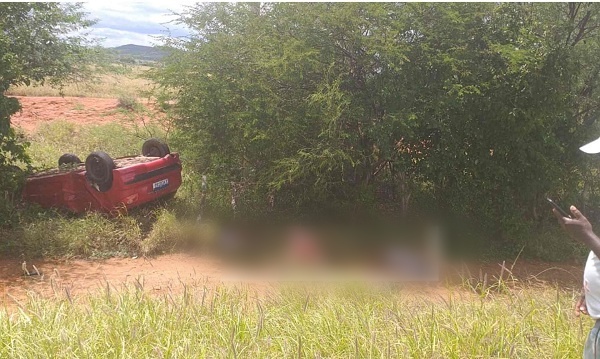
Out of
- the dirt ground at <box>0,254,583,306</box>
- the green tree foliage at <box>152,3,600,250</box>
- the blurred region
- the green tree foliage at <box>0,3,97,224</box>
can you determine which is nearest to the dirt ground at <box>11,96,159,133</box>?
the green tree foliage at <box>0,3,97,224</box>

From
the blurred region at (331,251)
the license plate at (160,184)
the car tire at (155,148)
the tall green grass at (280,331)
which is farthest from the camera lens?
the car tire at (155,148)

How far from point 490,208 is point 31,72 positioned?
9.76 metres

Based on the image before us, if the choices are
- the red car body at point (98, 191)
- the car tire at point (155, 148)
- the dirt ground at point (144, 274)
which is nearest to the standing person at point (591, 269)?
the dirt ground at point (144, 274)

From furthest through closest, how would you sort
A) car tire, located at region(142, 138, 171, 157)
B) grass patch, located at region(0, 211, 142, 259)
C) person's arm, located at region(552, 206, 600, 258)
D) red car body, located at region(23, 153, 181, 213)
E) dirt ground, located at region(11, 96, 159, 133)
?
1. dirt ground, located at region(11, 96, 159, 133)
2. car tire, located at region(142, 138, 171, 157)
3. red car body, located at region(23, 153, 181, 213)
4. grass patch, located at region(0, 211, 142, 259)
5. person's arm, located at region(552, 206, 600, 258)

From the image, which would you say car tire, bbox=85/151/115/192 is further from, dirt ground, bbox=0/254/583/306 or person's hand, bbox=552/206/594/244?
person's hand, bbox=552/206/594/244

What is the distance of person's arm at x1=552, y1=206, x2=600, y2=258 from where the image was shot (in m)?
2.41

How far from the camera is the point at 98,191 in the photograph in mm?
7703

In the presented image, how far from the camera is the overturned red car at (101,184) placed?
7.61m

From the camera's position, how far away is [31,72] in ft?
35.1

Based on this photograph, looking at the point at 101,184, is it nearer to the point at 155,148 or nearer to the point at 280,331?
the point at 155,148

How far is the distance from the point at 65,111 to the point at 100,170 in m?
14.0

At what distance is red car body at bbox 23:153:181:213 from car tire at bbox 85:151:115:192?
0.06 meters

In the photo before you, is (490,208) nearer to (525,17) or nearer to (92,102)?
(525,17)

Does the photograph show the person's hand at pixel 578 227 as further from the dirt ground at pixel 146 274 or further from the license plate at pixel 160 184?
the license plate at pixel 160 184
